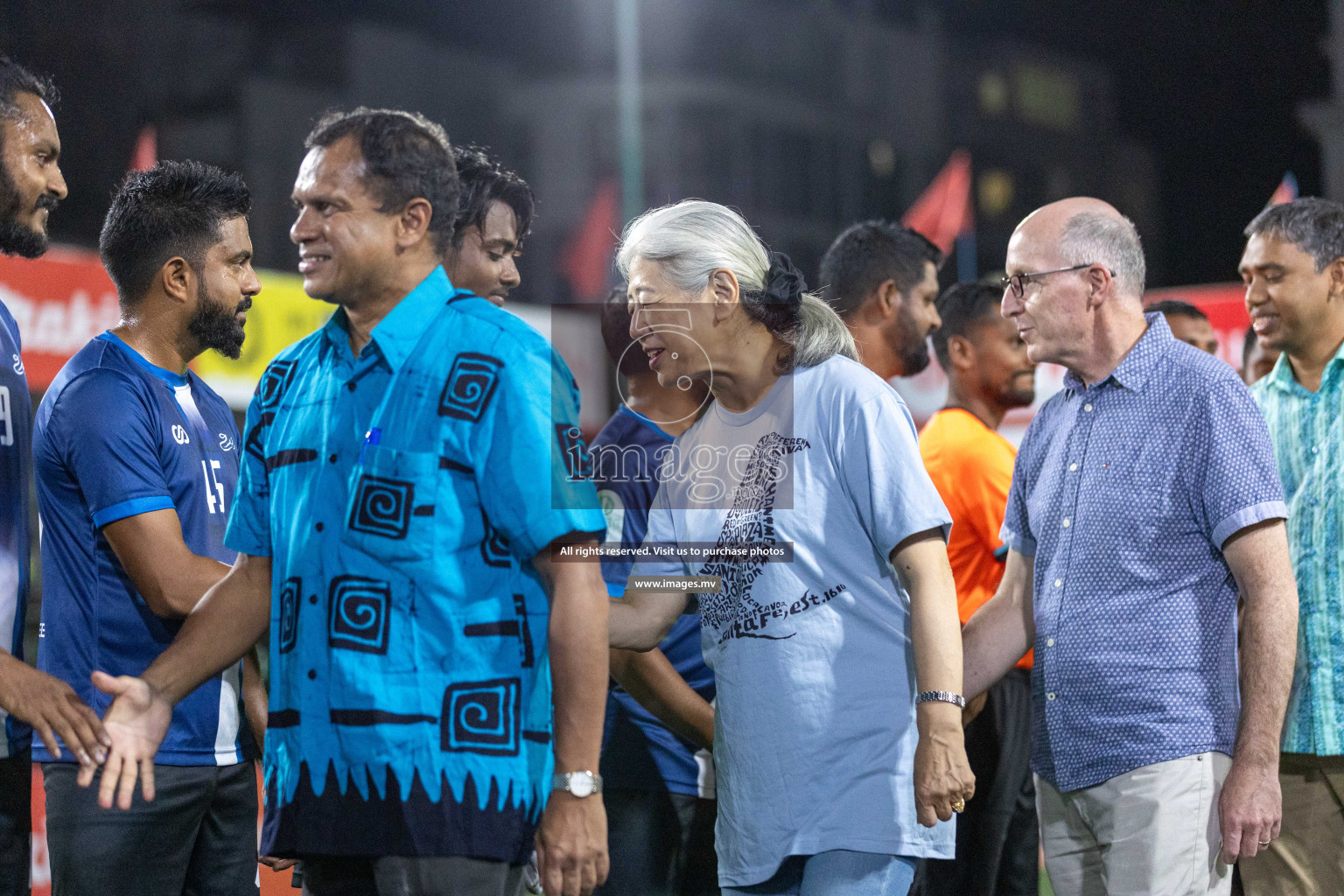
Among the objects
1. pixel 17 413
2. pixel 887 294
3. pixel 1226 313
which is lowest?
pixel 17 413

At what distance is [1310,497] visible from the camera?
11.9 ft

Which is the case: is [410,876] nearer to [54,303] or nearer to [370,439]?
[370,439]

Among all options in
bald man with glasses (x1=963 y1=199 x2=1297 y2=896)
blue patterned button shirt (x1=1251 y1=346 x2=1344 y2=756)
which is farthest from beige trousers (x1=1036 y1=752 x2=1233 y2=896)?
blue patterned button shirt (x1=1251 y1=346 x2=1344 y2=756)

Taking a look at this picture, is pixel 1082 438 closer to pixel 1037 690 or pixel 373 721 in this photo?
pixel 1037 690

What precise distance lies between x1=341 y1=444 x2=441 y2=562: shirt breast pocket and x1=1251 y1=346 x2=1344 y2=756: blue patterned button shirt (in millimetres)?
2506

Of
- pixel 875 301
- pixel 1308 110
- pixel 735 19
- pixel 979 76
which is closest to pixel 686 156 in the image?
pixel 735 19

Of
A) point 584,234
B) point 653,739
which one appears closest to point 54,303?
point 653,739

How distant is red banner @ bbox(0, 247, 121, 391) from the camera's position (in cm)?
602

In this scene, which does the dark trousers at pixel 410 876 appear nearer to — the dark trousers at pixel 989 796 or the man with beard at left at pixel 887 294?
the dark trousers at pixel 989 796

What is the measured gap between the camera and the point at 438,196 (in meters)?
2.44

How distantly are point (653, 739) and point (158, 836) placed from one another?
1246 millimetres

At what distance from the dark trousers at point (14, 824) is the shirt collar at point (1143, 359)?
283 cm

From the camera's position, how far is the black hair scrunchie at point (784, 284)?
9.61ft

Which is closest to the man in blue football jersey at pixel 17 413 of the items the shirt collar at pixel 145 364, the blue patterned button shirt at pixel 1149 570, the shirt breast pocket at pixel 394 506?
the shirt collar at pixel 145 364
